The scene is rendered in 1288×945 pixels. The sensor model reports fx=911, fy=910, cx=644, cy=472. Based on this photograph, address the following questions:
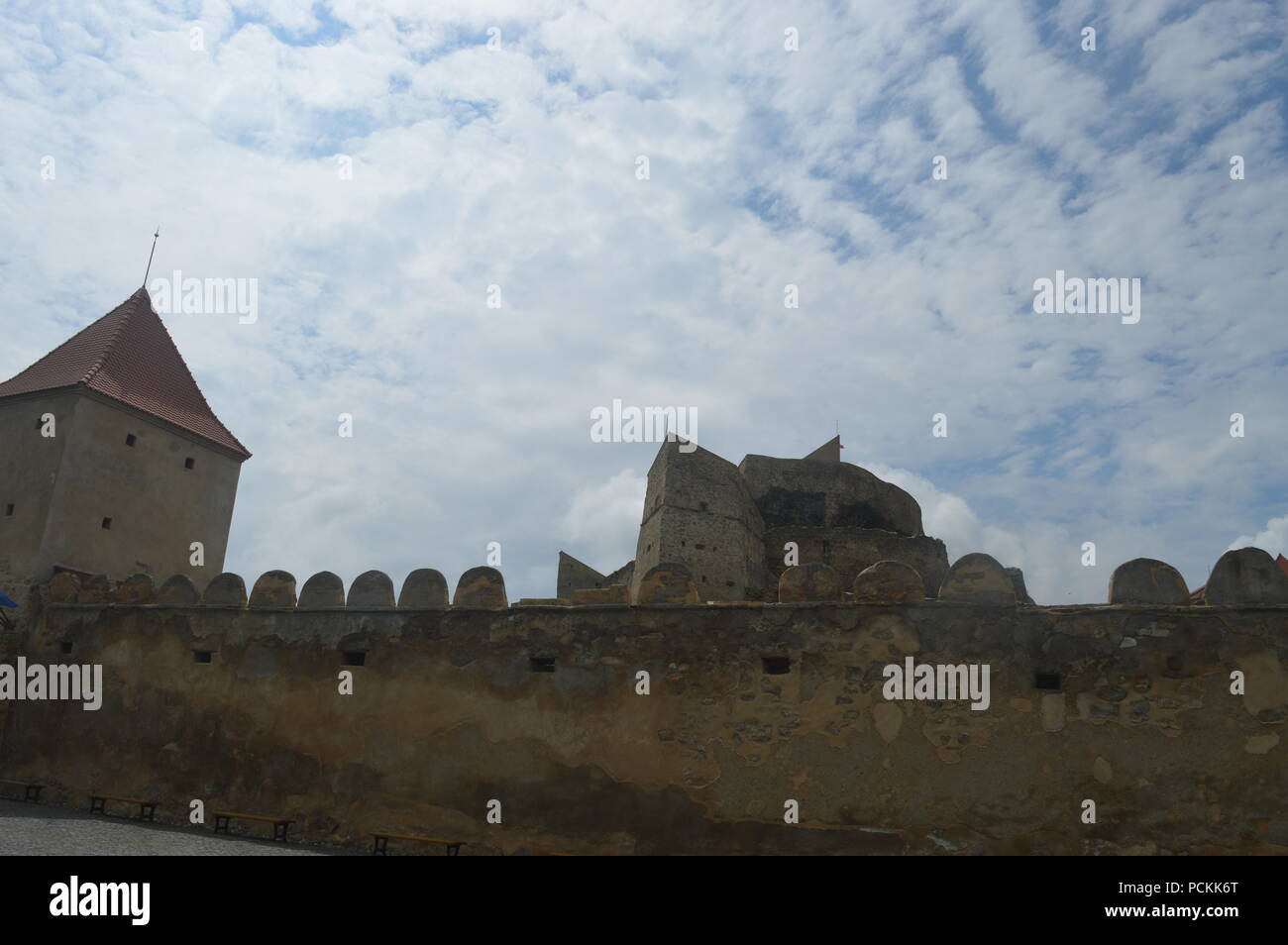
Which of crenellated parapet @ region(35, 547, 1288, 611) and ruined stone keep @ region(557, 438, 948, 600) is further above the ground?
ruined stone keep @ region(557, 438, 948, 600)

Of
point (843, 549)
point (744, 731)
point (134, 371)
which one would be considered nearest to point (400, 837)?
point (744, 731)

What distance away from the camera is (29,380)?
52.7 ft

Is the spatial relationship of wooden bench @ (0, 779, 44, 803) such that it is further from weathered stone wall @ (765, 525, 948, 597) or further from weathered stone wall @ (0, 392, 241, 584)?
weathered stone wall @ (765, 525, 948, 597)

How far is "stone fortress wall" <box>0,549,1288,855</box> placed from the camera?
8.27 metres

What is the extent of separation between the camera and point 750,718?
9.18 meters

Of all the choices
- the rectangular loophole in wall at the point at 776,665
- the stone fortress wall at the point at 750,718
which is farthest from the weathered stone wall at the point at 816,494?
the rectangular loophole in wall at the point at 776,665

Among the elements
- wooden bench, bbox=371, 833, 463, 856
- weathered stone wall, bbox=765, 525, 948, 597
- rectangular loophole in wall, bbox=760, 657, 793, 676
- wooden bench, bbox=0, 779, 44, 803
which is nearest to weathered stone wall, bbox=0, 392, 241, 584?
wooden bench, bbox=0, 779, 44, 803

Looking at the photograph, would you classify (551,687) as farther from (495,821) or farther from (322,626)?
(322,626)

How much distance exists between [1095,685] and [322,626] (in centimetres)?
867

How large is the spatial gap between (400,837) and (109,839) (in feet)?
10.0

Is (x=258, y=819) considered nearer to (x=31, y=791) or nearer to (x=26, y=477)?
(x=31, y=791)

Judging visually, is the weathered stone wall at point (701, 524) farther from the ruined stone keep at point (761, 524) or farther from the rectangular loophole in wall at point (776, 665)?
the rectangular loophole in wall at point (776, 665)

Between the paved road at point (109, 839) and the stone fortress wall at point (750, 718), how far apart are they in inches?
24.2

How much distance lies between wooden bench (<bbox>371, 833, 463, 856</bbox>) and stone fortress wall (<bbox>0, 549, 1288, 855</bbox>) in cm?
10
